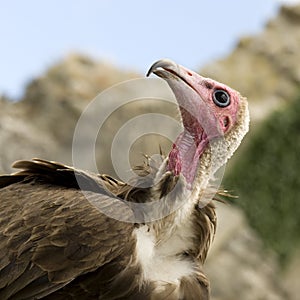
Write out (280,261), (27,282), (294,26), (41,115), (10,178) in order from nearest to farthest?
(27,282), (10,178), (41,115), (280,261), (294,26)

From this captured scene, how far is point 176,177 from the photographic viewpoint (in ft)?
17.0

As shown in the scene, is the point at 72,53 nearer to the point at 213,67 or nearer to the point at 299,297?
the point at 213,67

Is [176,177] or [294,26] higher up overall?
[294,26]

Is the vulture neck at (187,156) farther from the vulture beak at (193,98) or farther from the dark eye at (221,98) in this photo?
the dark eye at (221,98)

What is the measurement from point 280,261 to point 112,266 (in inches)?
489

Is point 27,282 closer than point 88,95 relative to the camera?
Yes

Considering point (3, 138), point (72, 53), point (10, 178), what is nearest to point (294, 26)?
point (72, 53)

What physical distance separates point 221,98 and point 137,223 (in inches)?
37.0

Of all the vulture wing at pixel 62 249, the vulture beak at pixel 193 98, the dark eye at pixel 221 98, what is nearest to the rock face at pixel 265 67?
the dark eye at pixel 221 98

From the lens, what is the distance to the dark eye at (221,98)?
536cm

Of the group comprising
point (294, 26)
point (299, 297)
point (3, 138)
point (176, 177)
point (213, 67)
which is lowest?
point (299, 297)

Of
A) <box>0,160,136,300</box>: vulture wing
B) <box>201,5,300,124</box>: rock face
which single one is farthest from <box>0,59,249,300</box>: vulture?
<box>201,5,300,124</box>: rock face

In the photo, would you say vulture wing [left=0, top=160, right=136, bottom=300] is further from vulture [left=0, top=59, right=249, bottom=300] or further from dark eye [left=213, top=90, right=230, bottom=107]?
dark eye [left=213, top=90, right=230, bottom=107]

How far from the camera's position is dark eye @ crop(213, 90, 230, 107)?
5.36m
